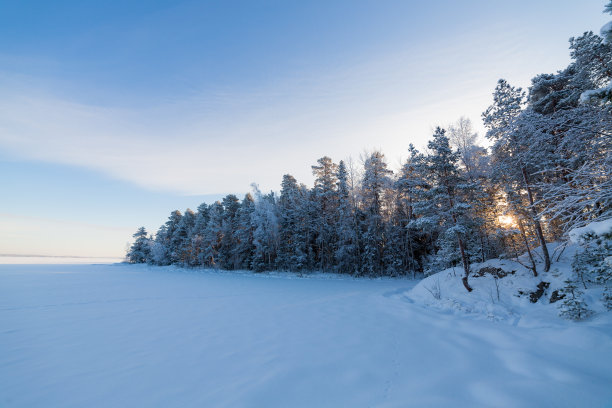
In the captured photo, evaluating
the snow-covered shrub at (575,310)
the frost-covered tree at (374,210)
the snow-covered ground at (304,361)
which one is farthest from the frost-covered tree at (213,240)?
the snow-covered shrub at (575,310)

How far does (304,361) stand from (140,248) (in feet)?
229

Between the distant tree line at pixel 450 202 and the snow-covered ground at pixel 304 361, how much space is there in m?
2.83

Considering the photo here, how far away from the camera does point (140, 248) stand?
5991 centimetres

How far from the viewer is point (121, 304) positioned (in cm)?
1152

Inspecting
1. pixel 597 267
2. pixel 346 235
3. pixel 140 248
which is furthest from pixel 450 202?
pixel 140 248

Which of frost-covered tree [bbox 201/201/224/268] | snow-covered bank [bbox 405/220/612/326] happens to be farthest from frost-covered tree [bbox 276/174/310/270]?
snow-covered bank [bbox 405/220/612/326]

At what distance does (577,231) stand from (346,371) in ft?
14.6

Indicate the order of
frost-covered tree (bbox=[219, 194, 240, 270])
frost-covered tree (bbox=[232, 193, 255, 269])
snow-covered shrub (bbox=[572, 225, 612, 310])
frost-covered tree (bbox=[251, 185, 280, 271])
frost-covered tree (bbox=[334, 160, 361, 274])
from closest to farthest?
snow-covered shrub (bbox=[572, 225, 612, 310])
frost-covered tree (bbox=[334, 160, 361, 274])
frost-covered tree (bbox=[251, 185, 280, 271])
frost-covered tree (bbox=[232, 193, 255, 269])
frost-covered tree (bbox=[219, 194, 240, 270])

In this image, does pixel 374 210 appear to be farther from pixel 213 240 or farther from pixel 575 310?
pixel 213 240

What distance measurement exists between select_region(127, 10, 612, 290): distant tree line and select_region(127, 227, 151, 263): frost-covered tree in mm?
6301

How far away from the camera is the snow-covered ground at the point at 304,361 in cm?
382

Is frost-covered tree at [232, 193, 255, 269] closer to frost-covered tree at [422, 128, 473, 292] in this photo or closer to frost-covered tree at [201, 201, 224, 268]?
frost-covered tree at [201, 201, 224, 268]

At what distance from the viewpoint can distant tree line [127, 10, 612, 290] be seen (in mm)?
5793

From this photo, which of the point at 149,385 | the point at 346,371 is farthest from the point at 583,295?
the point at 149,385
